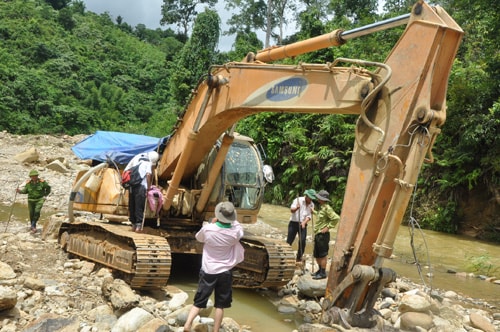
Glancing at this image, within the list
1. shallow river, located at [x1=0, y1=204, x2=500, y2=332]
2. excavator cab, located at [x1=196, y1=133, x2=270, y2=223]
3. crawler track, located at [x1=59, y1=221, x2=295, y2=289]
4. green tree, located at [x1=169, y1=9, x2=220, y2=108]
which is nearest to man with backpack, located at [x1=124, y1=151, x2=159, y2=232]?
crawler track, located at [x1=59, y1=221, x2=295, y2=289]

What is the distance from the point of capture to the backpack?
25.4 feet

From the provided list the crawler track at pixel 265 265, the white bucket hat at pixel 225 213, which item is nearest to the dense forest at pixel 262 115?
the crawler track at pixel 265 265

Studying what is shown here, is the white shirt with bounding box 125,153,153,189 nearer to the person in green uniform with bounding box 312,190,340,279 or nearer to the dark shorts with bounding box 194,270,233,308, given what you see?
the person in green uniform with bounding box 312,190,340,279

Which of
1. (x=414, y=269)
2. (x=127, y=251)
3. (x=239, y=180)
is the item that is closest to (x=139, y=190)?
(x=127, y=251)

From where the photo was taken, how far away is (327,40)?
20.0 ft

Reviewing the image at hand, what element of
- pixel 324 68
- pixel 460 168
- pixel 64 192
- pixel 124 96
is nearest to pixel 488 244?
A: pixel 460 168

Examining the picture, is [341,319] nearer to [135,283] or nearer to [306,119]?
[135,283]

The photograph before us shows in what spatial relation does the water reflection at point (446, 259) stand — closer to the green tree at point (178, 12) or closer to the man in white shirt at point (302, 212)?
the man in white shirt at point (302, 212)

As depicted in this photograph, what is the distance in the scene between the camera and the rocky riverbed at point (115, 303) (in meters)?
5.05

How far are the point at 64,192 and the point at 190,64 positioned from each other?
799 inches

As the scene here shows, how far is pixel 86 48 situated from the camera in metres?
47.7

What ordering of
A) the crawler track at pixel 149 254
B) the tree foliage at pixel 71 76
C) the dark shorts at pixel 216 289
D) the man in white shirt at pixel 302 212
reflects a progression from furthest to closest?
the tree foliage at pixel 71 76 < the man in white shirt at pixel 302 212 < the crawler track at pixel 149 254 < the dark shorts at pixel 216 289

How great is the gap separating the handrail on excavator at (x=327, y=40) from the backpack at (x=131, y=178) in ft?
8.00

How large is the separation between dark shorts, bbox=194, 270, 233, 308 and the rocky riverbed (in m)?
0.26
